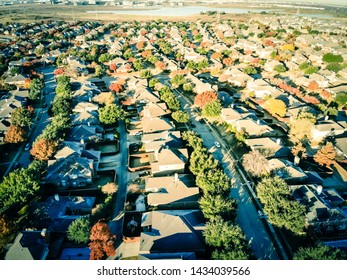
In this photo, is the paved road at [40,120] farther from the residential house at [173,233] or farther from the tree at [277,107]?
the tree at [277,107]

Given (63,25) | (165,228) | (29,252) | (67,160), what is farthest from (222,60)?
(63,25)

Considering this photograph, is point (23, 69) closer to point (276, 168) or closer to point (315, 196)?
point (276, 168)

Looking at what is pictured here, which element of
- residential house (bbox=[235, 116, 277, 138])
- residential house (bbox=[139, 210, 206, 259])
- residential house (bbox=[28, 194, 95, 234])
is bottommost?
residential house (bbox=[235, 116, 277, 138])

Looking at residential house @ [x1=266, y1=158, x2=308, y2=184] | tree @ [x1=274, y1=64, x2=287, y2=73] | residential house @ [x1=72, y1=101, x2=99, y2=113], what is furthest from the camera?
tree @ [x1=274, y1=64, x2=287, y2=73]

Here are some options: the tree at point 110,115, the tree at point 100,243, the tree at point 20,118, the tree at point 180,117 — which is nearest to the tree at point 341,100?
the tree at point 180,117

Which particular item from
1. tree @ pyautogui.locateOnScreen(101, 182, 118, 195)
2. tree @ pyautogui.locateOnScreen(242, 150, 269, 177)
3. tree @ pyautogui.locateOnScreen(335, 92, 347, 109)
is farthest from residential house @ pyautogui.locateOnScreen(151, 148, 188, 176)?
tree @ pyautogui.locateOnScreen(335, 92, 347, 109)

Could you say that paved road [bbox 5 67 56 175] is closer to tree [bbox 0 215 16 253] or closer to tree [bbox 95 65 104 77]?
tree [bbox 95 65 104 77]
